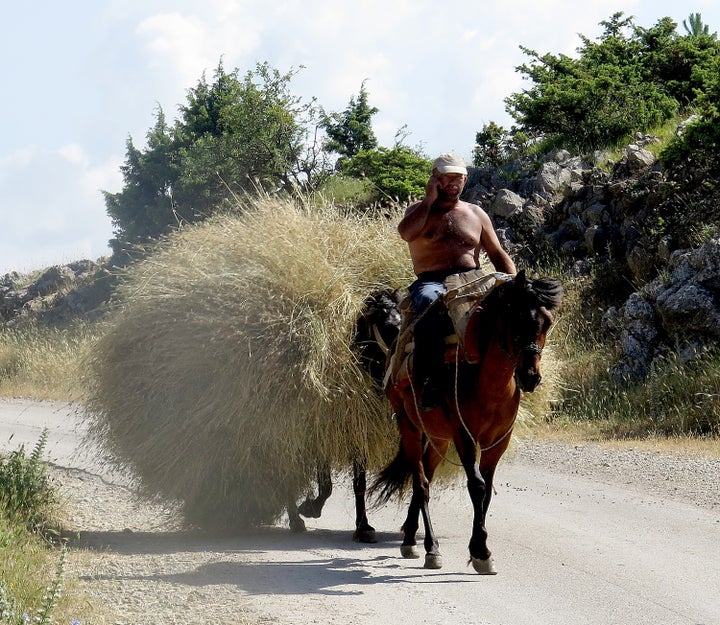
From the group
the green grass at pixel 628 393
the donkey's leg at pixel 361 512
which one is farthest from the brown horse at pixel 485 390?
the green grass at pixel 628 393

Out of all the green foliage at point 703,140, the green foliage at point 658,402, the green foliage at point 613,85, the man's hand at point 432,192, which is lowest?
the green foliage at point 658,402

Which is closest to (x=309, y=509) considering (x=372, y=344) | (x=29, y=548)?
(x=372, y=344)

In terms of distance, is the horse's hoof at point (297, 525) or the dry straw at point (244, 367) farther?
the horse's hoof at point (297, 525)

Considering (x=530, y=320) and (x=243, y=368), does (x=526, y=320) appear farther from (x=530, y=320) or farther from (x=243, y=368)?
(x=243, y=368)

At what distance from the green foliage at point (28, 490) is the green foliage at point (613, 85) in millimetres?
17331

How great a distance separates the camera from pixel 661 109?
23.4m

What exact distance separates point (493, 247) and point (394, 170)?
52.3ft

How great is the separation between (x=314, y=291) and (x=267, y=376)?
0.76 meters

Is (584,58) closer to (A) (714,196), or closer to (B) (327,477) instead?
(A) (714,196)

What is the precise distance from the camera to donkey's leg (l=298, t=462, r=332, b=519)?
827 centimetres

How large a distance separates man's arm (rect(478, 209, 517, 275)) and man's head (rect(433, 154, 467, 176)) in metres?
0.39

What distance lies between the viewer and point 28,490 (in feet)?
28.5

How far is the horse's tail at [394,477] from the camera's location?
7852 millimetres

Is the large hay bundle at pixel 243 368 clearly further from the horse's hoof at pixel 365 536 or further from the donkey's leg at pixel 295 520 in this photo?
the horse's hoof at pixel 365 536
